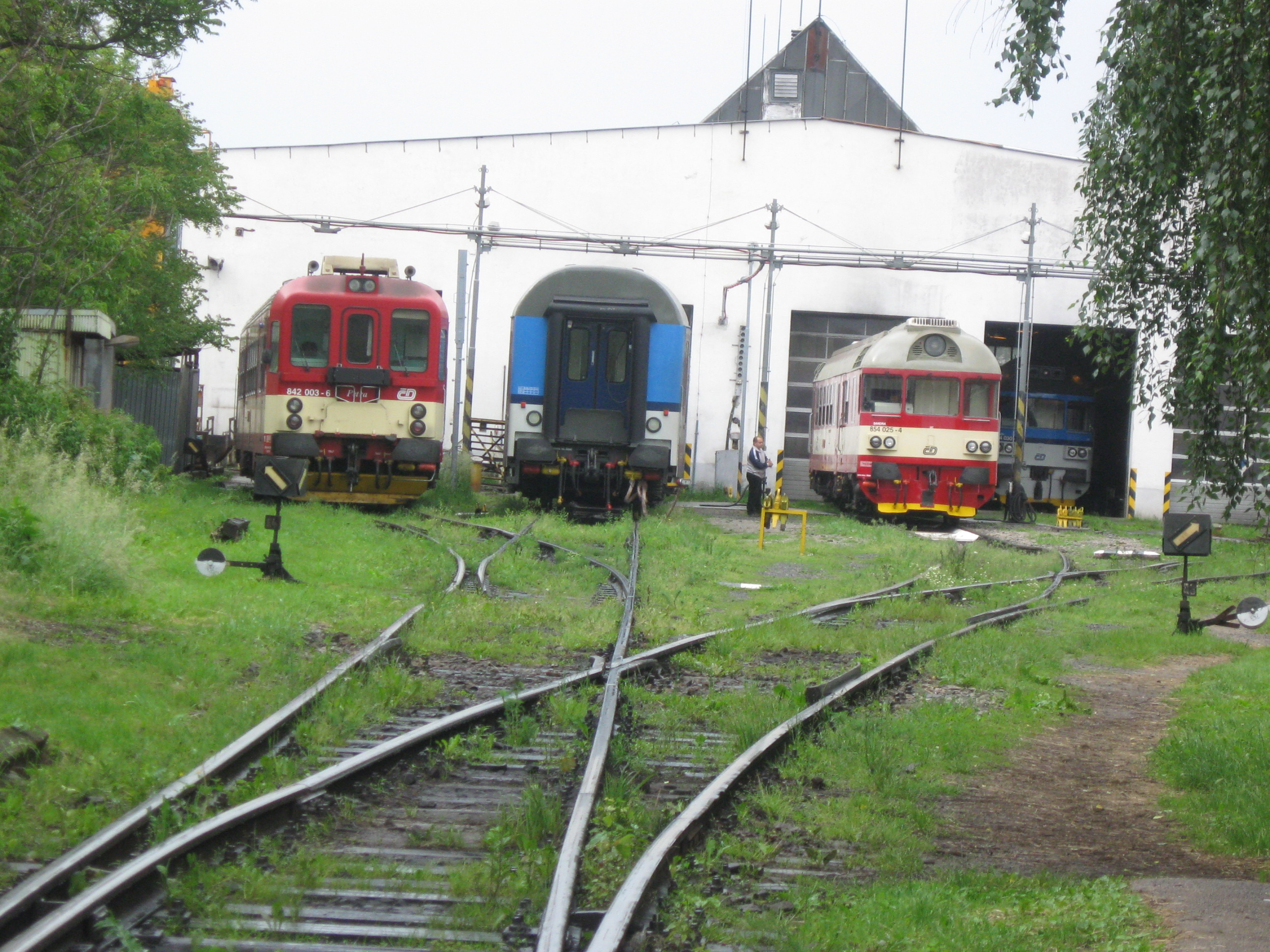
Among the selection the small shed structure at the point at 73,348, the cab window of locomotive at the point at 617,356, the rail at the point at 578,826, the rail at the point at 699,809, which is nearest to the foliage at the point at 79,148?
the small shed structure at the point at 73,348

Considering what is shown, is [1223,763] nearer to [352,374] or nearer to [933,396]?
[352,374]

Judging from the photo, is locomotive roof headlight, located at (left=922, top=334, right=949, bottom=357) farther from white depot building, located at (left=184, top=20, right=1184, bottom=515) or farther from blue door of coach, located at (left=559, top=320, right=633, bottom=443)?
white depot building, located at (left=184, top=20, right=1184, bottom=515)

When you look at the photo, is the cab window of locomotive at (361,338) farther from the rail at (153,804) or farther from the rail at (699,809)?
the rail at (153,804)

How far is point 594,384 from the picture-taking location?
20281 millimetres

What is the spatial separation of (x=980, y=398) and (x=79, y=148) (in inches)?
622

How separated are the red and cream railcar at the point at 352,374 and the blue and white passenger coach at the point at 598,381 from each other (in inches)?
52.4

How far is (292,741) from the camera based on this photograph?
605 cm

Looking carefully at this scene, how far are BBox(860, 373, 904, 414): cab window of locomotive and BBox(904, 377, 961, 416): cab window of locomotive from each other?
185 mm

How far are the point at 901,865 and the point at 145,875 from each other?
269cm

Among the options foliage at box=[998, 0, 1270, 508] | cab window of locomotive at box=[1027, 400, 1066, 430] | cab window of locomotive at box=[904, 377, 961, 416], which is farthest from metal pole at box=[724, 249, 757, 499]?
foliage at box=[998, 0, 1270, 508]

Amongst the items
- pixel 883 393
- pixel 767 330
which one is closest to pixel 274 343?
pixel 883 393

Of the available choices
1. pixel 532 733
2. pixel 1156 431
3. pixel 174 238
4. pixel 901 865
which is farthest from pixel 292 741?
pixel 1156 431

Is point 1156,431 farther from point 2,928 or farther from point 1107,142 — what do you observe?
point 2,928

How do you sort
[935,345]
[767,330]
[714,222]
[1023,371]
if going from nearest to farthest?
[935,345] → [1023,371] → [767,330] → [714,222]
